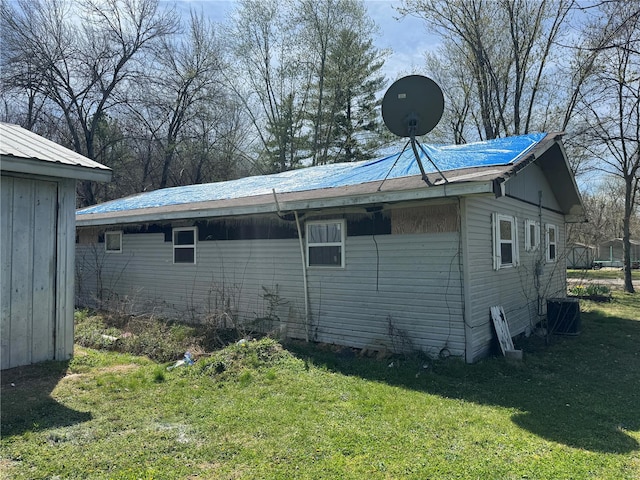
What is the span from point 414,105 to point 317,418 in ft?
16.0

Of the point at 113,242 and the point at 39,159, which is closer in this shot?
the point at 39,159

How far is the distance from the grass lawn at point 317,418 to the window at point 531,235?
9.39 feet

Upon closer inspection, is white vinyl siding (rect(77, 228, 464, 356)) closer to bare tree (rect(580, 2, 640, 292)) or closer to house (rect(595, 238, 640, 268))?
bare tree (rect(580, 2, 640, 292))

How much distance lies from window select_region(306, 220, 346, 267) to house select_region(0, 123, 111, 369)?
139 inches

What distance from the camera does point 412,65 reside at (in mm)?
22672

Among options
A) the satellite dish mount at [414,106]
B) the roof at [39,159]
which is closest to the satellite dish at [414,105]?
the satellite dish mount at [414,106]

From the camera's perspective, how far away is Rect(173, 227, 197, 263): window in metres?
9.68

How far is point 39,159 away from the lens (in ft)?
17.3

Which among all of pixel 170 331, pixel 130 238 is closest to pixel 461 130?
pixel 130 238

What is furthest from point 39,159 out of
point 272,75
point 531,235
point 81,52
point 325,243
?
point 272,75

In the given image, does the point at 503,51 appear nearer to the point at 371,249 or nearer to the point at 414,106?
the point at 414,106

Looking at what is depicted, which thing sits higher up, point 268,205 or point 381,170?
point 381,170

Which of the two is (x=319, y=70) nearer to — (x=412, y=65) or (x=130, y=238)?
(x=412, y=65)

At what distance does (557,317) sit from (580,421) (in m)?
5.01
